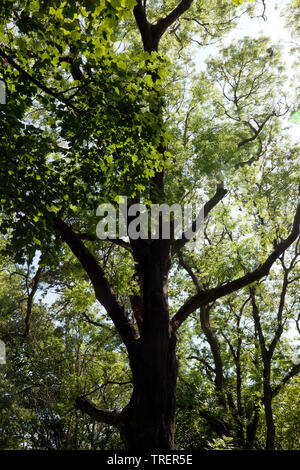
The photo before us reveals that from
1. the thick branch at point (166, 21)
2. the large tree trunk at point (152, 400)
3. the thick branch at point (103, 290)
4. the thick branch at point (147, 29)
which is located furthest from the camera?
the thick branch at point (166, 21)

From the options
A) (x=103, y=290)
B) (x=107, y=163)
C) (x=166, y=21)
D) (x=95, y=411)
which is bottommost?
(x=95, y=411)

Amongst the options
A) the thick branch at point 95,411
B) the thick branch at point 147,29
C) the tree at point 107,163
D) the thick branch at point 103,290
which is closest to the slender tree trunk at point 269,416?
the tree at point 107,163

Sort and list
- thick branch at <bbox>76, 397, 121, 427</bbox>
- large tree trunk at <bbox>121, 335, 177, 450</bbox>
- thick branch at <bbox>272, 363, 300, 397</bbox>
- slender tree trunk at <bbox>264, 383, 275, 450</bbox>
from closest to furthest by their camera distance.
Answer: large tree trunk at <bbox>121, 335, 177, 450</bbox>
thick branch at <bbox>76, 397, 121, 427</bbox>
slender tree trunk at <bbox>264, 383, 275, 450</bbox>
thick branch at <bbox>272, 363, 300, 397</bbox>

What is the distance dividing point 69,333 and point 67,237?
10738 millimetres

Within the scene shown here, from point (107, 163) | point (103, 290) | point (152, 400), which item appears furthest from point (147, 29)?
point (152, 400)

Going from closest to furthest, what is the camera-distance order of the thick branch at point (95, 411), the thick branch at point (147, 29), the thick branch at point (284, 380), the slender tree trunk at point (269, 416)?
the thick branch at point (95, 411)
the thick branch at point (147, 29)
the slender tree trunk at point (269, 416)
the thick branch at point (284, 380)

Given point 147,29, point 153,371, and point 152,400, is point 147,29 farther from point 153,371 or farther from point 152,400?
point 152,400

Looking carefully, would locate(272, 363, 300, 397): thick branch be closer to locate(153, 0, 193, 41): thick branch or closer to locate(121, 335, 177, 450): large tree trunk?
locate(121, 335, 177, 450): large tree trunk

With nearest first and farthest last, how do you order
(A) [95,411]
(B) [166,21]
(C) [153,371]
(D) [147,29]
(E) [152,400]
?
(E) [152,400], (C) [153,371], (A) [95,411], (D) [147,29], (B) [166,21]

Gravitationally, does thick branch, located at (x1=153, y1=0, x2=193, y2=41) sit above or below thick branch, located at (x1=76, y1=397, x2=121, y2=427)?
above

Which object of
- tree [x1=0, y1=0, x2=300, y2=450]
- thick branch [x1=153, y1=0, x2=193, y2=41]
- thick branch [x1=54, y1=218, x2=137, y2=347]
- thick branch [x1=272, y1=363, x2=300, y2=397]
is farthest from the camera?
thick branch [x1=272, y1=363, x2=300, y2=397]

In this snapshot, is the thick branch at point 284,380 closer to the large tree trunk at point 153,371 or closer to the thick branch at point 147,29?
the large tree trunk at point 153,371

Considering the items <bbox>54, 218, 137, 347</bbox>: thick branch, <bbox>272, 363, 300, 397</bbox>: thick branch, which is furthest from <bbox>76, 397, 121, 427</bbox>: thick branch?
<bbox>272, 363, 300, 397</bbox>: thick branch

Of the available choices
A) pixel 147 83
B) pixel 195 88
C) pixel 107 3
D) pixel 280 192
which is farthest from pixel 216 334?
pixel 107 3
